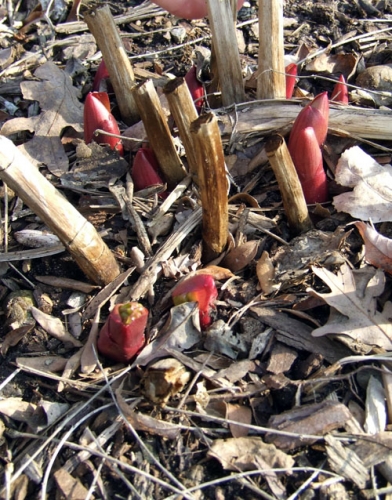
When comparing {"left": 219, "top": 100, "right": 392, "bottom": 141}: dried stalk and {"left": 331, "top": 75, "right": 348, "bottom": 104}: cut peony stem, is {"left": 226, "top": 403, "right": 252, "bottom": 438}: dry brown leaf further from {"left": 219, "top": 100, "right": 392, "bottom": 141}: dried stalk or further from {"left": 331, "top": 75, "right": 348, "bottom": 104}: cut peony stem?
{"left": 331, "top": 75, "right": 348, "bottom": 104}: cut peony stem

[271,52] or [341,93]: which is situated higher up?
[271,52]

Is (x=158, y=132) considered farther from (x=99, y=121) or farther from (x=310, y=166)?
(x=310, y=166)

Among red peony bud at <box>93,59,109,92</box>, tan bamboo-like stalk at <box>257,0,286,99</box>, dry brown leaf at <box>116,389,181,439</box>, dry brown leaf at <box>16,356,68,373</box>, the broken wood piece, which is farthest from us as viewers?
red peony bud at <box>93,59,109,92</box>

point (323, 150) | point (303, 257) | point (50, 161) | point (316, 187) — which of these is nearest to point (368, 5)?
point (323, 150)

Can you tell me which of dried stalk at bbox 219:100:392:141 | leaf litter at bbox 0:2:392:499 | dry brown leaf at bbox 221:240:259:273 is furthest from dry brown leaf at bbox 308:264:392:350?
dried stalk at bbox 219:100:392:141

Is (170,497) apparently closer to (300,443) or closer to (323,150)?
(300,443)

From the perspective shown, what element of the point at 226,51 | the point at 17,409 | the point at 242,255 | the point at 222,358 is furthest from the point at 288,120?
the point at 17,409
